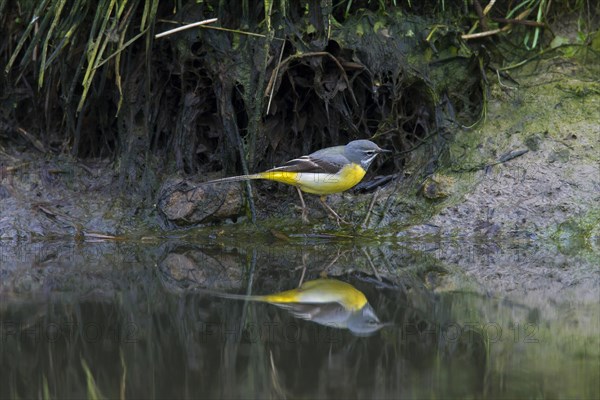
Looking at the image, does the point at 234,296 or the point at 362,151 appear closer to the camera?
the point at 234,296

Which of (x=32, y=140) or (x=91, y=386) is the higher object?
(x=32, y=140)

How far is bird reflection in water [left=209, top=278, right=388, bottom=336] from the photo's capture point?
511 cm

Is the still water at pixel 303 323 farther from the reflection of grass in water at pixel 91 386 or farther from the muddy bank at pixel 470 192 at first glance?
the muddy bank at pixel 470 192

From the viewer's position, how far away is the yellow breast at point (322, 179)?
7.69 metres

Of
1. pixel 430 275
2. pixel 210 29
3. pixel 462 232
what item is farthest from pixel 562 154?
pixel 210 29

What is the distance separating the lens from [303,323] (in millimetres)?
5113

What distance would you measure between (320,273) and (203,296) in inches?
39.3

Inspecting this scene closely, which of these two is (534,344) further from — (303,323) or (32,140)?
(32,140)

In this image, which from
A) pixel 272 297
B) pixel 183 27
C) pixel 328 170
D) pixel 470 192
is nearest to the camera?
pixel 272 297

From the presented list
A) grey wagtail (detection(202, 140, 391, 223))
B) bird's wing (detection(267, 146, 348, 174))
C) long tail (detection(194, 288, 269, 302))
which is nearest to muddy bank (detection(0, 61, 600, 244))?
grey wagtail (detection(202, 140, 391, 223))

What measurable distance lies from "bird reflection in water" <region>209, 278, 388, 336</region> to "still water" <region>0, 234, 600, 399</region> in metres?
0.01

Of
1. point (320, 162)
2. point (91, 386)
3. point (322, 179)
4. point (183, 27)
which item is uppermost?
point (183, 27)

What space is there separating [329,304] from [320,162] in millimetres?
2422

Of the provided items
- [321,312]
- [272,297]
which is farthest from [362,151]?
[321,312]
